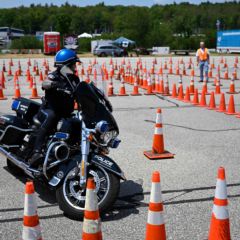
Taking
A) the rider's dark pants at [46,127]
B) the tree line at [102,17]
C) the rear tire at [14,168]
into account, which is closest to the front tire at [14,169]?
the rear tire at [14,168]

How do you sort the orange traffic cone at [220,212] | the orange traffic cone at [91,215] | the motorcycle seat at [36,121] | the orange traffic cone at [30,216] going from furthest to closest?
1. the motorcycle seat at [36,121]
2. the orange traffic cone at [220,212]
3. the orange traffic cone at [91,215]
4. the orange traffic cone at [30,216]

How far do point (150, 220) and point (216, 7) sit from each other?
19324cm

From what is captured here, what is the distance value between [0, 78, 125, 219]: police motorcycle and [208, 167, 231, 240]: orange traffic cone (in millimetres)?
1337

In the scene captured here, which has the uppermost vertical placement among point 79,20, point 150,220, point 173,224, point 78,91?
point 79,20

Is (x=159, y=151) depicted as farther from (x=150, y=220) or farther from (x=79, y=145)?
(x=150, y=220)

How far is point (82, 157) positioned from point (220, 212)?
1.72 metres

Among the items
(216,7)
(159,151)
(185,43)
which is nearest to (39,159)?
(159,151)

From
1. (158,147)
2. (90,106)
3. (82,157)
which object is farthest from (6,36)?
(82,157)

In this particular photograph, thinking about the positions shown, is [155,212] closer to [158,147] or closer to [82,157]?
[82,157]

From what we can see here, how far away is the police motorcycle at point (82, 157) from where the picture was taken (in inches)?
196

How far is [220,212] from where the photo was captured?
3.94m

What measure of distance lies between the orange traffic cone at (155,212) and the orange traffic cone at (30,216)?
0.98 meters

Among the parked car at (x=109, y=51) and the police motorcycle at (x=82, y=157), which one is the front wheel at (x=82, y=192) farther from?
the parked car at (x=109, y=51)

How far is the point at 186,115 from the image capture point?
1211 cm
